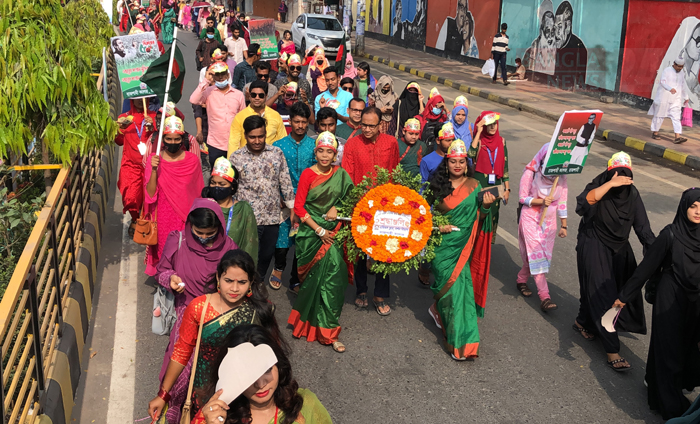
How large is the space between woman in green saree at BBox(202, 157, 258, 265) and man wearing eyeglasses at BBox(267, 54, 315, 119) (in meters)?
3.59

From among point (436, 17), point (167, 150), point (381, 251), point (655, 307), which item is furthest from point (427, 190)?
point (436, 17)

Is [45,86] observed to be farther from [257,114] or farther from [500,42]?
[500,42]

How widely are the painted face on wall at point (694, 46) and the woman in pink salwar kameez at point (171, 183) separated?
1331cm

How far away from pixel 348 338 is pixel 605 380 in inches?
82.8

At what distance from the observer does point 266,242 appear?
6.83m

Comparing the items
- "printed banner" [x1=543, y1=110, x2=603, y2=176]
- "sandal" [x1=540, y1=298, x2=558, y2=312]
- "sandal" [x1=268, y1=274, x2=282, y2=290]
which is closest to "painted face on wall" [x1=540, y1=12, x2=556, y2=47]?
"printed banner" [x1=543, y1=110, x2=603, y2=176]

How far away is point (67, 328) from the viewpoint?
18.0ft

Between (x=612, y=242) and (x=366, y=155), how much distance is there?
2.43 meters

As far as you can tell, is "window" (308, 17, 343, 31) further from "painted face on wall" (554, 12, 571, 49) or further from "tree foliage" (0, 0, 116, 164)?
"tree foliage" (0, 0, 116, 164)

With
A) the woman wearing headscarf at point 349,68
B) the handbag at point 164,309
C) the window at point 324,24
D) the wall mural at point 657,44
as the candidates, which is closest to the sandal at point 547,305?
the handbag at point 164,309

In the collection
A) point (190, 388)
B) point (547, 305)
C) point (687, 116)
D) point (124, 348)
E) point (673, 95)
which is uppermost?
point (190, 388)

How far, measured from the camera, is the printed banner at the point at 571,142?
647cm

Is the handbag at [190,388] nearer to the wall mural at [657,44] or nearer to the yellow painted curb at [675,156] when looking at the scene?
the yellow painted curb at [675,156]

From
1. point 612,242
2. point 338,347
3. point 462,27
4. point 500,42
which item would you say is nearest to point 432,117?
point 612,242
